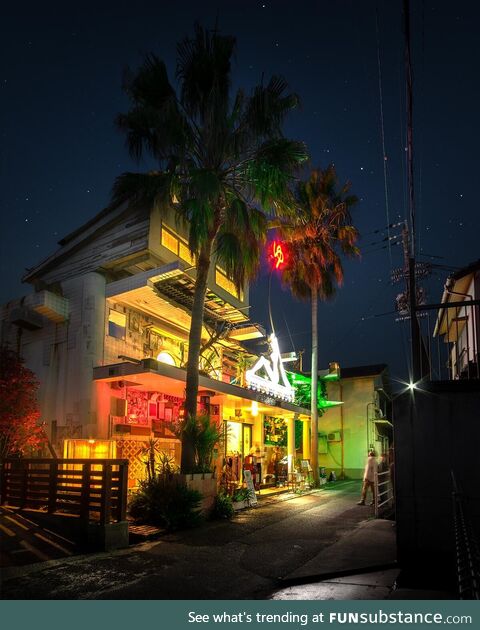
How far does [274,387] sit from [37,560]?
15066 mm

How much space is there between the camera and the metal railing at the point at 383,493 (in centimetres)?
1398

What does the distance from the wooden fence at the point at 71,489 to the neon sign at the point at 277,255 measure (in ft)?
52.4

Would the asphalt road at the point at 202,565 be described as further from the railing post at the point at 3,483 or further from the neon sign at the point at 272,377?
the neon sign at the point at 272,377

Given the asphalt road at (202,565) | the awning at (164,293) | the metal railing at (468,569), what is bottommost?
the asphalt road at (202,565)

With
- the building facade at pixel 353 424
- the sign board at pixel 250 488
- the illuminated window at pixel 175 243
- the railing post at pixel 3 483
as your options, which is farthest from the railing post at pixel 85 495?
the building facade at pixel 353 424

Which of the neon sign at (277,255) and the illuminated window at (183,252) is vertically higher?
the neon sign at (277,255)

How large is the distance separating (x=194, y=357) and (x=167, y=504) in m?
4.22

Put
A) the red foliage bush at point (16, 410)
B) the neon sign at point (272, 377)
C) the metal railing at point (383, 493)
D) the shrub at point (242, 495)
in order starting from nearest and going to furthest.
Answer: the metal railing at point (383, 493) → the red foliage bush at point (16, 410) → the shrub at point (242, 495) → the neon sign at point (272, 377)

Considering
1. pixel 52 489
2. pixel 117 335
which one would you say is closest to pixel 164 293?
pixel 117 335

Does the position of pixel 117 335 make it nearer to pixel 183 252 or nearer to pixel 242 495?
pixel 183 252

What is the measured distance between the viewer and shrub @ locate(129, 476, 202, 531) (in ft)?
41.6

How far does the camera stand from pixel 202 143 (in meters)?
15.5

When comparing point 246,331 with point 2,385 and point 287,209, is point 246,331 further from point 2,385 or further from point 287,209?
point 2,385
